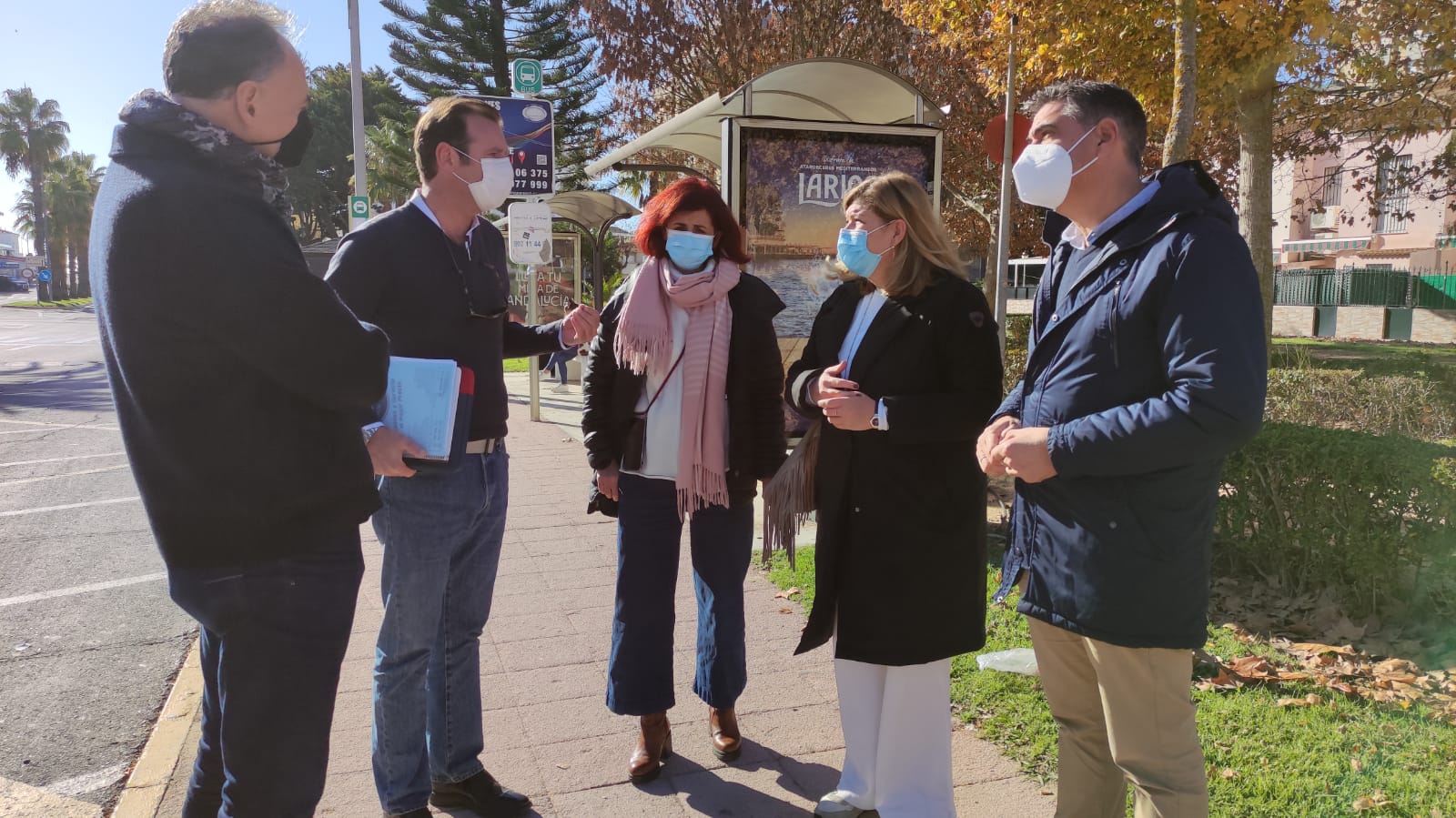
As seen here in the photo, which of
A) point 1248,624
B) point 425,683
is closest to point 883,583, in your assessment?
point 425,683

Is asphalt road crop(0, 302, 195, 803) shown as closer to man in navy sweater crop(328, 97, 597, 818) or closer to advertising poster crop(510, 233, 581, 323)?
man in navy sweater crop(328, 97, 597, 818)

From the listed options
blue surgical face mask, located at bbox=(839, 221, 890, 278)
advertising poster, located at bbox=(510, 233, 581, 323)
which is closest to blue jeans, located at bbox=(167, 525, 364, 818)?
blue surgical face mask, located at bbox=(839, 221, 890, 278)

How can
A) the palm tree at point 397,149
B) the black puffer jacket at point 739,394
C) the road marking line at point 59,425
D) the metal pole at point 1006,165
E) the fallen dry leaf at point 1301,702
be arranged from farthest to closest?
the palm tree at point 397,149 → the road marking line at point 59,425 → the metal pole at point 1006,165 → the fallen dry leaf at point 1301,702 → the black puffer jacket at point 739,394

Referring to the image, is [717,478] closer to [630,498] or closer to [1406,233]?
[630,498]

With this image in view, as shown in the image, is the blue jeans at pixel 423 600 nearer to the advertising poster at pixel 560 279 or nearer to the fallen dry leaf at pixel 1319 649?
the fallen dry leaf at pixel 1319 649

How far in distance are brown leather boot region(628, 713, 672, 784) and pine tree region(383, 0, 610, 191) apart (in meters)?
29.2

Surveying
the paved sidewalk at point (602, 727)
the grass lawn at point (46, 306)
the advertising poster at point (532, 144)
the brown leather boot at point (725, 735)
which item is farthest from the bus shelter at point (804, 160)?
the grass lawn at point (46, 306)

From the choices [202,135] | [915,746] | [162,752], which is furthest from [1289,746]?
[162,752]

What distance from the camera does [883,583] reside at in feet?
A: 9.30

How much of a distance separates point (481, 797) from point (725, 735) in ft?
2.78

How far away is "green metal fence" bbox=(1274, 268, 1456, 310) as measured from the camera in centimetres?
2820

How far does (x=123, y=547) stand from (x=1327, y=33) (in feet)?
35.8

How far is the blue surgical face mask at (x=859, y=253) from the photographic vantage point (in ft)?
9.39

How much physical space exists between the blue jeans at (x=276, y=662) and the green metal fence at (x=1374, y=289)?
31.6 m
